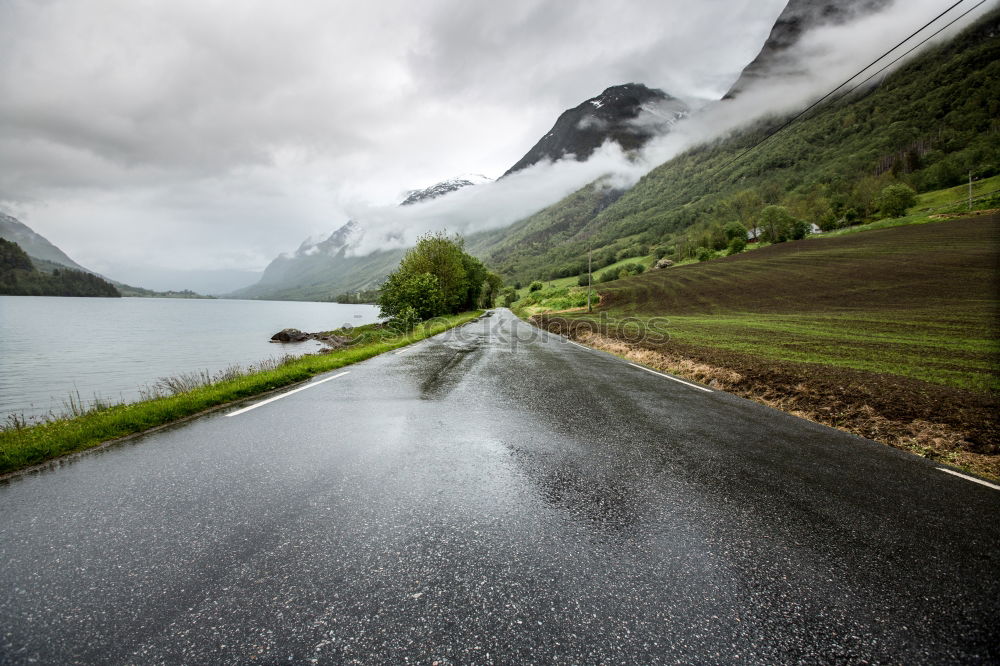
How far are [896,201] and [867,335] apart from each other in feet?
231

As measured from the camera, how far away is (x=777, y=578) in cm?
251

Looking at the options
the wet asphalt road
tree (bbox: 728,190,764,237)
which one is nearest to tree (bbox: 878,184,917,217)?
tree (bbox: 728,190,764,237)

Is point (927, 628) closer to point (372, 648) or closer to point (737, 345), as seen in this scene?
point (372, 648)

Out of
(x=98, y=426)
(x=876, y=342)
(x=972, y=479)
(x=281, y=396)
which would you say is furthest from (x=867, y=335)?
(x=98, y=426)

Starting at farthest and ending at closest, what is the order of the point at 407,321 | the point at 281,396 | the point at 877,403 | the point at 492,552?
the point at 407,321
the point at 281,396
the point at 877,403
the point at 492,552

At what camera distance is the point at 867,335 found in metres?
17.1

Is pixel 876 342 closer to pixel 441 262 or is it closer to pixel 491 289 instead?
pixel 441 262

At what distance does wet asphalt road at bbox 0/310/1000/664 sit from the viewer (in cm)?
196

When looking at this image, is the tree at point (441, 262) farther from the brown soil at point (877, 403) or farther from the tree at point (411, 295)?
the brown soil at point (877, 403)

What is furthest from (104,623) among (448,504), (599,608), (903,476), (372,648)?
(903,476)

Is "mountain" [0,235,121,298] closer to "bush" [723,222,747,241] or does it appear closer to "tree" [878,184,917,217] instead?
"bush" [723,222,747,241]

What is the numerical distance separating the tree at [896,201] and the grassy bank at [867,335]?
20.2 m

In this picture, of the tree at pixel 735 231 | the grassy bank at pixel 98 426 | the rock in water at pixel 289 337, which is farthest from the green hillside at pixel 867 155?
the grassy bank at pixel 98 426

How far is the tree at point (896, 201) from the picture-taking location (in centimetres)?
6357
